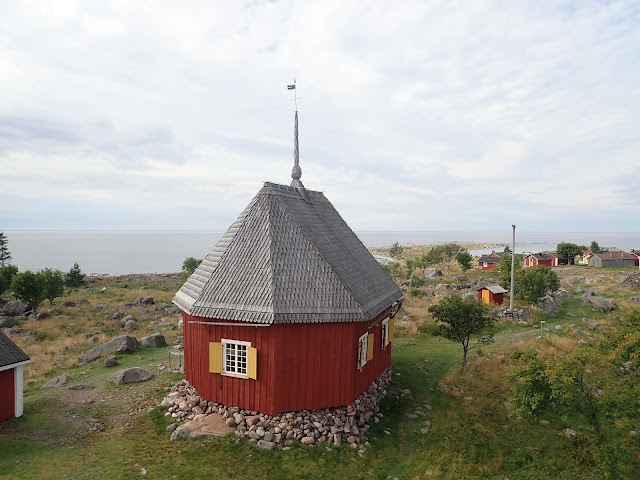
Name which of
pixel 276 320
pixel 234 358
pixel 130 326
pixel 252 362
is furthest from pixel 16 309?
pixel 276 320

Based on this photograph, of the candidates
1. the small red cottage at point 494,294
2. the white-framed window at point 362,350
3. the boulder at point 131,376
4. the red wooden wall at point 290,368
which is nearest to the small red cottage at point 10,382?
the boulder at point 131,376

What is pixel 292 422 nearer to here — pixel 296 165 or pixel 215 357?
pixel 215 357

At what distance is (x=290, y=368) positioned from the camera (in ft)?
45.0

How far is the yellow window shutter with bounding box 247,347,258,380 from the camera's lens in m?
13.6

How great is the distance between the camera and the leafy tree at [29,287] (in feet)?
114

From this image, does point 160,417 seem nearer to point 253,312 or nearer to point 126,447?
point 126,447

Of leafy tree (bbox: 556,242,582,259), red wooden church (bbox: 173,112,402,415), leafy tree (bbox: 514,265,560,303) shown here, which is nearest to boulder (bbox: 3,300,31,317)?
red wooden church (bbox: 173,112,402,415)

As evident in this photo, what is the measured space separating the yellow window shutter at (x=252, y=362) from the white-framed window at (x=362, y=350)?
165 inches

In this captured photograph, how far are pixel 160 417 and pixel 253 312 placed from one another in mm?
6332

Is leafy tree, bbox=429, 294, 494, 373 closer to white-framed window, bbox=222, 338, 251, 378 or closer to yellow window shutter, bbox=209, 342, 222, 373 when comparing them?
white-framed window, bbox=222, 338, 251, 378

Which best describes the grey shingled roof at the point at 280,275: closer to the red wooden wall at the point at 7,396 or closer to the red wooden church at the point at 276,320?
the red wooden church at the point at 276,320

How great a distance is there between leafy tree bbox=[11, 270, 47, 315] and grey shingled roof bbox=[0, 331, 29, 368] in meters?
24.2

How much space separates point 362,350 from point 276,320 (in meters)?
4.29

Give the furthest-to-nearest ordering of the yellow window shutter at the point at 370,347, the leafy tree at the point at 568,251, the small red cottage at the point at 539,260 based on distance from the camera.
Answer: the leafy tree at the point at 568,251 < the small red cottage at the point at 539,260 < the yellow window shutter at the point at 370,347
